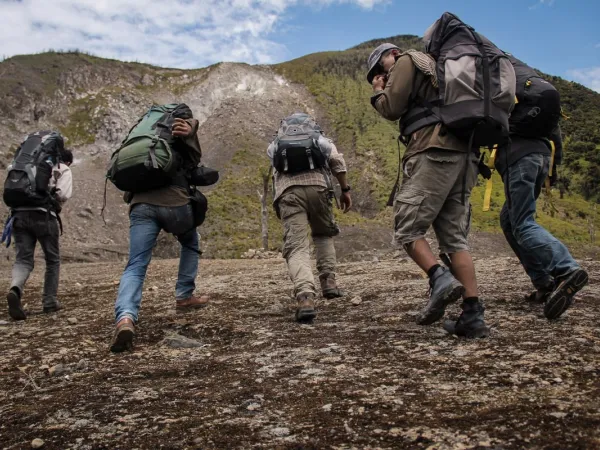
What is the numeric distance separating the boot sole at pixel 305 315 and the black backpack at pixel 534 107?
99.4 inches

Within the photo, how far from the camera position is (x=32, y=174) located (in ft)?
20.0

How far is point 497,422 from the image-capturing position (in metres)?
2.07

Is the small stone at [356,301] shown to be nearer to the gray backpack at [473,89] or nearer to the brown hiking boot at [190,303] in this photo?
the brown hiking boot at [190,303]

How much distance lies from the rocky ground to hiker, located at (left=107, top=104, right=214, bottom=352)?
1.68 ft

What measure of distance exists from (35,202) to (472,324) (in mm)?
5441

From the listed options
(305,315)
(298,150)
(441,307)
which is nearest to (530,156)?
(441,307)

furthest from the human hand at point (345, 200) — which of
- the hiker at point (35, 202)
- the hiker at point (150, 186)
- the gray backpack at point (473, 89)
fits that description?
the hiker at point (35, 202)

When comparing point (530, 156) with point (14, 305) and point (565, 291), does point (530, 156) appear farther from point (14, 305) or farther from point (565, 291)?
point (14, 305)

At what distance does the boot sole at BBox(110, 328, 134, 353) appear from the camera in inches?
153

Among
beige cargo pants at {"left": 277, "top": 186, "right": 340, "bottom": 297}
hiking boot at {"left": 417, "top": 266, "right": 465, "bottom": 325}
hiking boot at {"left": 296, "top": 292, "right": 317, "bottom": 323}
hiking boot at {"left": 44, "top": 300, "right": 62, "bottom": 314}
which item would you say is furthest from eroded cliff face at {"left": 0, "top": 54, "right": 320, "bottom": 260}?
hiking boot at {"left": 417, "top": 266, "right": 465, "bottom": 325}

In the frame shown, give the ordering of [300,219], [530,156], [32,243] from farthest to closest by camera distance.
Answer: [32,243] < [300,219] < [530,156]

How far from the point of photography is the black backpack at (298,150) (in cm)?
512

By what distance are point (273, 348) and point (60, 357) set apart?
5.85ft

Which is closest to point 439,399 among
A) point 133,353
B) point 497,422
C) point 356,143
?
point 497,422
